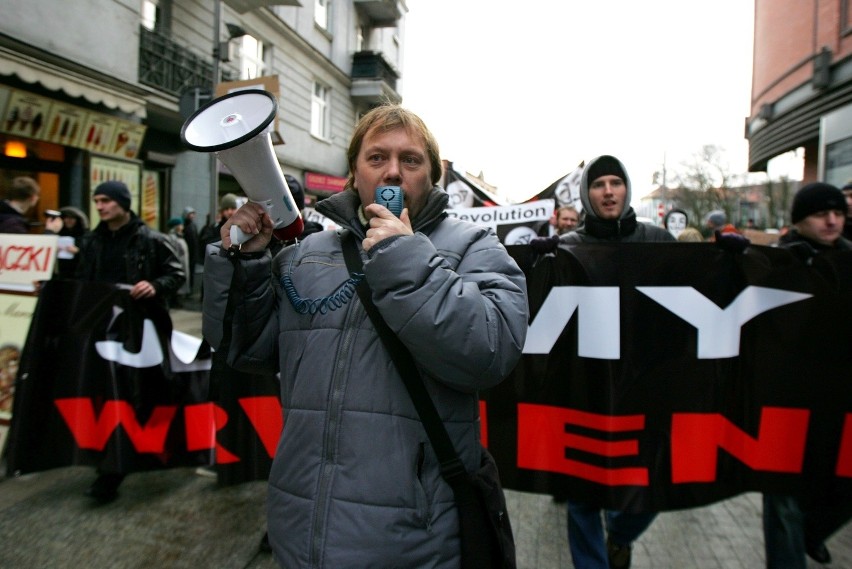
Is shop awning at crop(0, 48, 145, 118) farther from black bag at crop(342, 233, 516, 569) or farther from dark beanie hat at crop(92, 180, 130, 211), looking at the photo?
black bag at crop(342, 233, 516, 569)

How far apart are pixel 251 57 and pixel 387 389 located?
16273 millimetres

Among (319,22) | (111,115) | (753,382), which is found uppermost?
(319,22)

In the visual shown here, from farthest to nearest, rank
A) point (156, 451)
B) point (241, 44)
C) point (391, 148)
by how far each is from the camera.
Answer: point (241, 44), point (156, 451), point (391, 148)

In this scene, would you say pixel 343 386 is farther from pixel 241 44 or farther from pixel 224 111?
pixel 241 44

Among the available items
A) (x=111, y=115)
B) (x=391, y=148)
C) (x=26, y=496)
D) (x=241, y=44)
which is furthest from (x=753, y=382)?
(x=241, y=44)

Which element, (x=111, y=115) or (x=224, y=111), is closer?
(x=224, y=111)

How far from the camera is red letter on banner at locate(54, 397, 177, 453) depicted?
3.66 m

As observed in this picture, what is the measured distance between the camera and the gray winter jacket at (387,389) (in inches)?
52.8

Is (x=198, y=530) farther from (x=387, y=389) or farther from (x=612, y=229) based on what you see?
(x=612, y=229)

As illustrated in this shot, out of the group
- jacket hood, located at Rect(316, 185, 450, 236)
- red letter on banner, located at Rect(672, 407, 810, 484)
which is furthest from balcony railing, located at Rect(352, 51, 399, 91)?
jacket hood, located at Rect(316, 185, 450, 236)

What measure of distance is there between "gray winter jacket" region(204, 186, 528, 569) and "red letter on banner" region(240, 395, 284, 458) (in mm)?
2097

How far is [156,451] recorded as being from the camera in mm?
3711

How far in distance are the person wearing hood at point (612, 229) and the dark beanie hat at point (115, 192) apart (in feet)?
9.60

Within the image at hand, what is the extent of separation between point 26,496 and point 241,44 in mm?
13639
